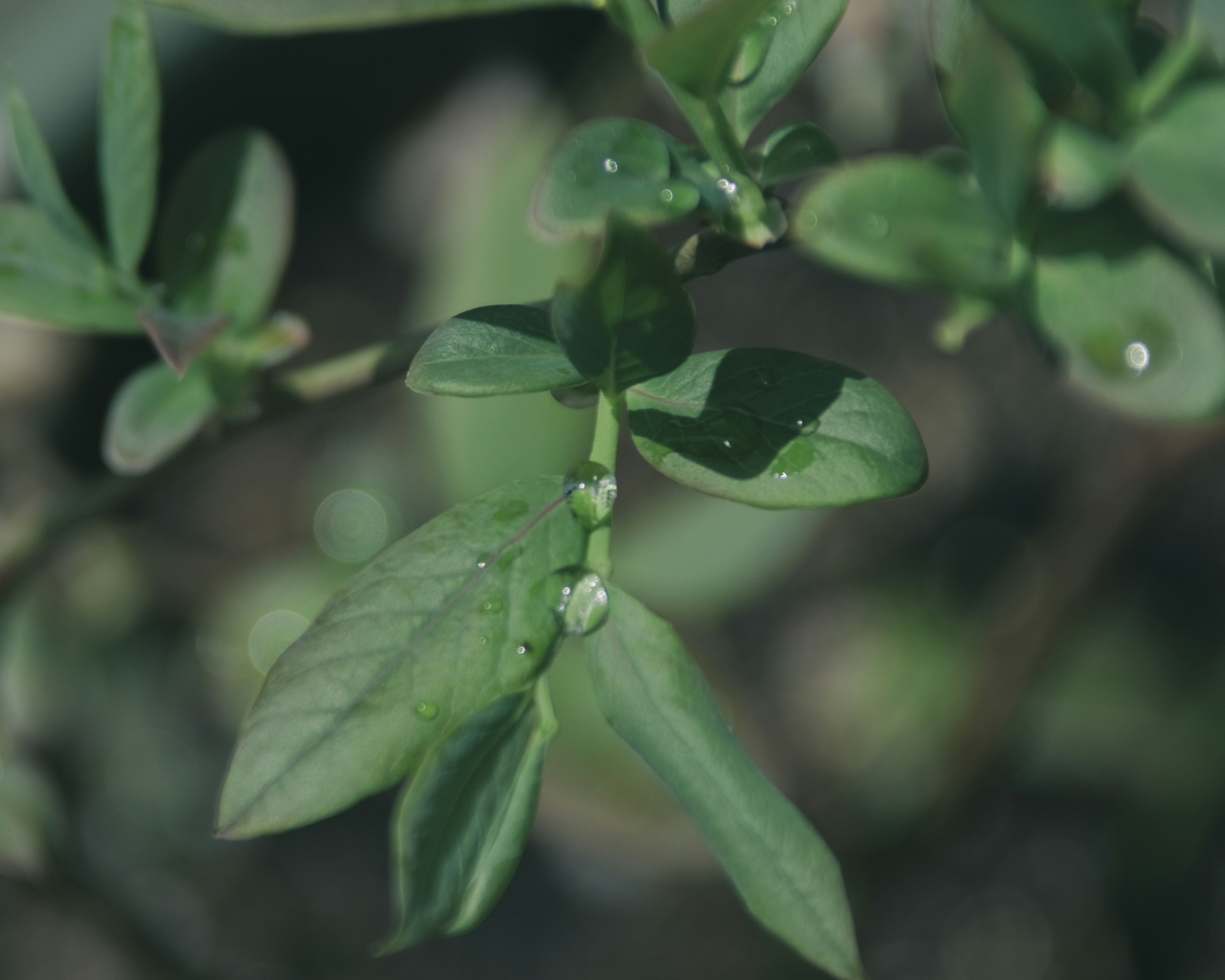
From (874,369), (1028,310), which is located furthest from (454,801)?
(874,369)

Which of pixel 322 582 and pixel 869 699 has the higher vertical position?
pixel 322 582

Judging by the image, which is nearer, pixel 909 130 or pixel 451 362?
pixel 451 362

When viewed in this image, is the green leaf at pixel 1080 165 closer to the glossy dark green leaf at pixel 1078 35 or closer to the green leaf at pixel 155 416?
the glossy dark green leaf at pixel 1078 35

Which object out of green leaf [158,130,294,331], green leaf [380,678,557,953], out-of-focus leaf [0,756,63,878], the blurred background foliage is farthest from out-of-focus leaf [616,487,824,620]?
green leaf [380,678,557,953]

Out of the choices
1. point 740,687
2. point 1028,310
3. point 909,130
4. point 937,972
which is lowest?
point 937,972

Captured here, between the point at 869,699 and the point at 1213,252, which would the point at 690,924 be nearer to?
the point at 869,699

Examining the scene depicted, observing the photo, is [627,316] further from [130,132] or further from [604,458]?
[130,132]

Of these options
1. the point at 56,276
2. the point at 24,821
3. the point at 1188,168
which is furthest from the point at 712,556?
the point at 1188,168
